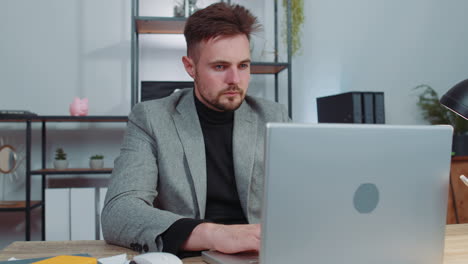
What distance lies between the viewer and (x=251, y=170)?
1.25 metres

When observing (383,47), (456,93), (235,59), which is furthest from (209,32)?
(383,47)

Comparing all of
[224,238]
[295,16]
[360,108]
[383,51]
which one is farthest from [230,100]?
[383,51]

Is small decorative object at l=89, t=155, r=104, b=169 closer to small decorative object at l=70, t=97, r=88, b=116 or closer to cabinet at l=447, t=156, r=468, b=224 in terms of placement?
small decorative object at l=70, t=97, r=88, b=116

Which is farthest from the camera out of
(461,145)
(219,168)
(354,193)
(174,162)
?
(461,145)

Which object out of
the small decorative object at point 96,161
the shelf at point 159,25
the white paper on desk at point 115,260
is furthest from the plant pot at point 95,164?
the white paper on desk at point 115,260

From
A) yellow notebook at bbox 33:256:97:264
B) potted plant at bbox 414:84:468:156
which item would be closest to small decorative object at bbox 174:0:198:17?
potted plant at bbox 414:84:468:156

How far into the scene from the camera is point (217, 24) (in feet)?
4.14

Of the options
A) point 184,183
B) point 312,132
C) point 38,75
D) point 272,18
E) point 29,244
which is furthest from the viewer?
point 272,18

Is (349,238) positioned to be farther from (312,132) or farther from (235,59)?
(235,59)

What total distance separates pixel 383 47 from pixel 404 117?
0.50 m

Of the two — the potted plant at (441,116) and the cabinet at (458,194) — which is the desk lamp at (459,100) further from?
the potted plant at (441,116)

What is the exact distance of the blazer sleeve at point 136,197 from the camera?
889 millimetres

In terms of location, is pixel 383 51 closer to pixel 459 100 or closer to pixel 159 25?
pixel 159 25

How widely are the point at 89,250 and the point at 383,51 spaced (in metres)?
2.57
